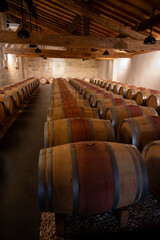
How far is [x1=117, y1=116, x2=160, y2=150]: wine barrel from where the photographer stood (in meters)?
2.09

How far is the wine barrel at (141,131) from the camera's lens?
6.85ft

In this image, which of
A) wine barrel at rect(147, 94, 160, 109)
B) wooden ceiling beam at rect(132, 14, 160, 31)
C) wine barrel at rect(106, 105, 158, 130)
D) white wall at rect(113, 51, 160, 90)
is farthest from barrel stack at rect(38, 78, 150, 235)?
white wall at rect(113, 51, 160, 90)

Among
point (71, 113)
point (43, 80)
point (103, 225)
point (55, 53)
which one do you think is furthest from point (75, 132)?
point (43, 80)

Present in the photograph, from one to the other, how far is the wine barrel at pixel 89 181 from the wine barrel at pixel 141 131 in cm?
74

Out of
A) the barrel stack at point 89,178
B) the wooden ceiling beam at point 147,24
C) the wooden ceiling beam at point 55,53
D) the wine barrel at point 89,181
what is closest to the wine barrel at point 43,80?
the wooden ceiling beam at point 55,53

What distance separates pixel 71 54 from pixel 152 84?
7.18 m

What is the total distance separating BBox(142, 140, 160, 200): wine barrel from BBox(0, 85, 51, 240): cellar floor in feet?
4.17

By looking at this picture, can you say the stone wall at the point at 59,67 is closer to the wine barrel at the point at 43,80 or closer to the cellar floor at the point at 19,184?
the wine barrel at the point at 43,80

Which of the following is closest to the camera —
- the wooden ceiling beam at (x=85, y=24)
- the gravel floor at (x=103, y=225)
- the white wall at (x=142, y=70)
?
the gravel floor at (x=103, y=225)

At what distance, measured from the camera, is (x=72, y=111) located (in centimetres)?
268

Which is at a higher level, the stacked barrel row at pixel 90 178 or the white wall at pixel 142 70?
the white wall at pixel 142 70

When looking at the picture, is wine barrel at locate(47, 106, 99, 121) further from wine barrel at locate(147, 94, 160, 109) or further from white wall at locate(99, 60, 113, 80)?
white wall at locate(99, 60, 113, 80)

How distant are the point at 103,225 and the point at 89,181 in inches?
22.6

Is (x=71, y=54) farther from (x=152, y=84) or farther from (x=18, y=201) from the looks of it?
(x=18, y=201)
